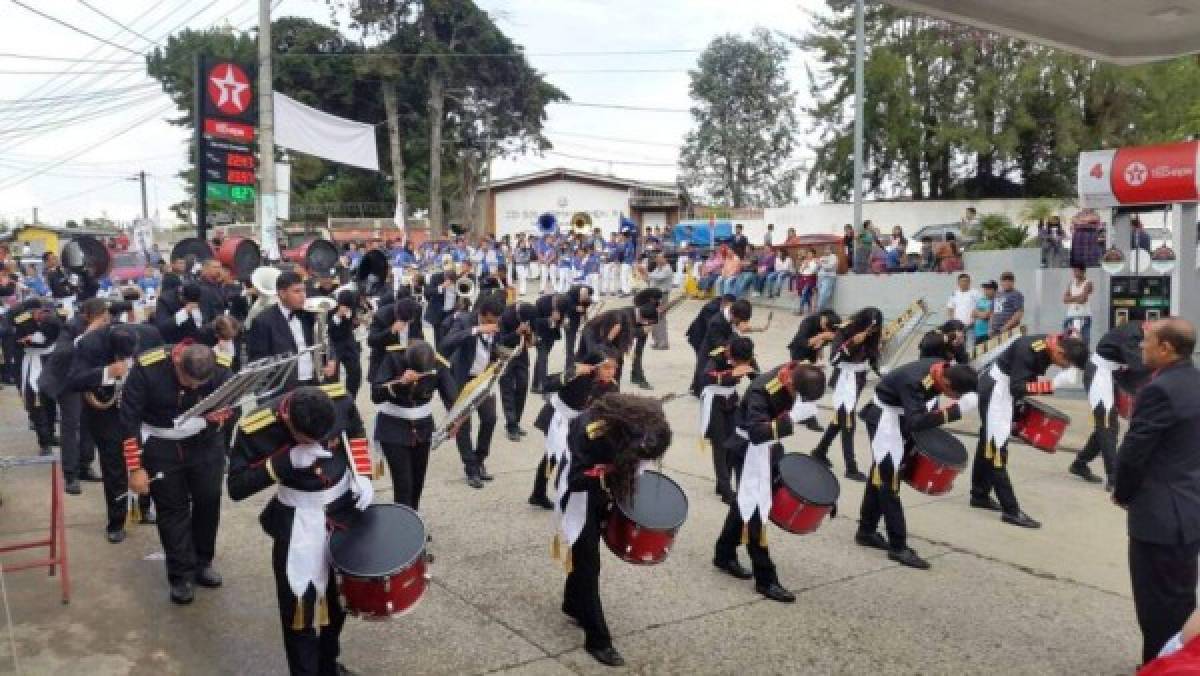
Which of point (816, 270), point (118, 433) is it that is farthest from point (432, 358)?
point (816, 270)

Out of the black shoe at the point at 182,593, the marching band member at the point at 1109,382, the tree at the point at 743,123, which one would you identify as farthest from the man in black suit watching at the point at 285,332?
the tree at the point at 743,123

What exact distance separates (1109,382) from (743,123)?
4107cm

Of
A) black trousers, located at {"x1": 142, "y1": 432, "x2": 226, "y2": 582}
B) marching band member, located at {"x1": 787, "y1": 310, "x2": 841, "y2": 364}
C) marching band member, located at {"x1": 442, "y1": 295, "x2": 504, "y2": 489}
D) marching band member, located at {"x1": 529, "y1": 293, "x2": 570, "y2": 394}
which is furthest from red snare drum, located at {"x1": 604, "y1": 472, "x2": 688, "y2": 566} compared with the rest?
marching band member, located at {"x1": 529, "y1": 293, "x2": 570, "y2": 394}

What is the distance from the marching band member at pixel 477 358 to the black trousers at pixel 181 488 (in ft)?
7.35

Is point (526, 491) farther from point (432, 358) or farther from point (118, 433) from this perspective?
point (118, 433)

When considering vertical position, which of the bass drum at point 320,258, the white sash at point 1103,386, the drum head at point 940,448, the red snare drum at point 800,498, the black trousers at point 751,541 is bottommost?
the black trousers at point 751,541

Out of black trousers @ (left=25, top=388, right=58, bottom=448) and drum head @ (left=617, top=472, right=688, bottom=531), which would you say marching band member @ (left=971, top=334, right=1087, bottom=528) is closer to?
drum head @ (left=617, top=472, right=688, bottom=531)

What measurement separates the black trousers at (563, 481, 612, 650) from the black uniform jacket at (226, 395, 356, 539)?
1.27 metres

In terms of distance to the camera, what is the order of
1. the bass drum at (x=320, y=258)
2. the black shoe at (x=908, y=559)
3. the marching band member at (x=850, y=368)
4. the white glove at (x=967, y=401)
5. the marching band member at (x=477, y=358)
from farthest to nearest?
the bass drum at (x=320, y=258)
the marching band member at (x=850, y=368)
the marching band member at (x=477, y=358)
the black shoe at (x=908, y=559)
the white glove at (x=967, y=401)

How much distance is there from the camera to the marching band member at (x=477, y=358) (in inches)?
327

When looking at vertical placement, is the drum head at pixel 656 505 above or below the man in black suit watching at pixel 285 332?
below

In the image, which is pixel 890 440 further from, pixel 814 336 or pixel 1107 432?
pixel 1107 432

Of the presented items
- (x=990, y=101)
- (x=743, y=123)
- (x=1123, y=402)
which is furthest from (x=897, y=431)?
(x=743, y=123)

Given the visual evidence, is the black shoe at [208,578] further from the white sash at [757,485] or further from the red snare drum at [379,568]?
the white sash at [757,485]
